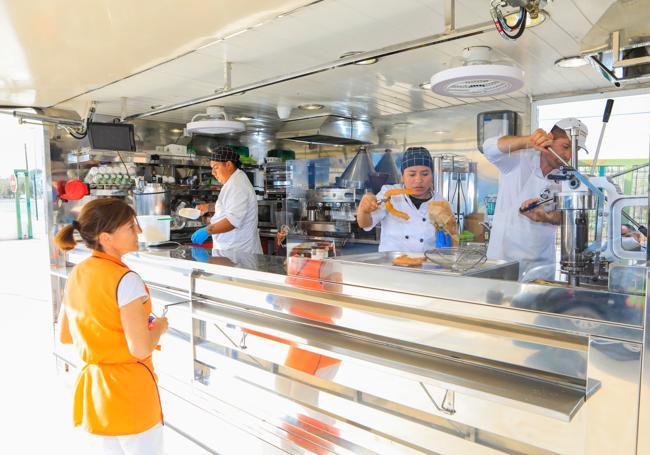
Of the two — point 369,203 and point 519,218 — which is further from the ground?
point 369,203

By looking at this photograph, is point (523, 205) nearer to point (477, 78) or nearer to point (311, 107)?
point (477, 78)

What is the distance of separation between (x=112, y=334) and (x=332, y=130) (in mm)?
4471

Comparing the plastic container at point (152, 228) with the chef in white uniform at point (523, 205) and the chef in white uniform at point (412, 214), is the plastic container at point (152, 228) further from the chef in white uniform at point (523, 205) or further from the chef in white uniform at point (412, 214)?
the chef in white uniform at point (523, 205)

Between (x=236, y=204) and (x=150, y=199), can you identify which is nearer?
(x=236, y=204)

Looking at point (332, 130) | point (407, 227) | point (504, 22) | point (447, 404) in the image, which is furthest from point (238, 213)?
point (447, 404)

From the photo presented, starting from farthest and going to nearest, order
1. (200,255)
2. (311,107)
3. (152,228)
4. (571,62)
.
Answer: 1. (311,107)
2. (571,62)
3. (152,228)
4. (200,255)

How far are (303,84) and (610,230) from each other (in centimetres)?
346

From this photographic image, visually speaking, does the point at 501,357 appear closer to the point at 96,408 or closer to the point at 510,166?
the point at 96,408

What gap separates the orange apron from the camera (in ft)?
6.03

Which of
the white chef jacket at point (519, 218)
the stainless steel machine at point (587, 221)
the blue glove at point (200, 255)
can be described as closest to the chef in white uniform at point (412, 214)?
the white chef jacket at point (519, 218)

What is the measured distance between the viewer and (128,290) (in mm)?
1821

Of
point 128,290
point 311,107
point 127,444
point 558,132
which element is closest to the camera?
point 128,290

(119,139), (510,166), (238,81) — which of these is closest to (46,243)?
(119,139)

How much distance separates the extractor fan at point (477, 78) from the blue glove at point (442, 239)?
89 centimetres
